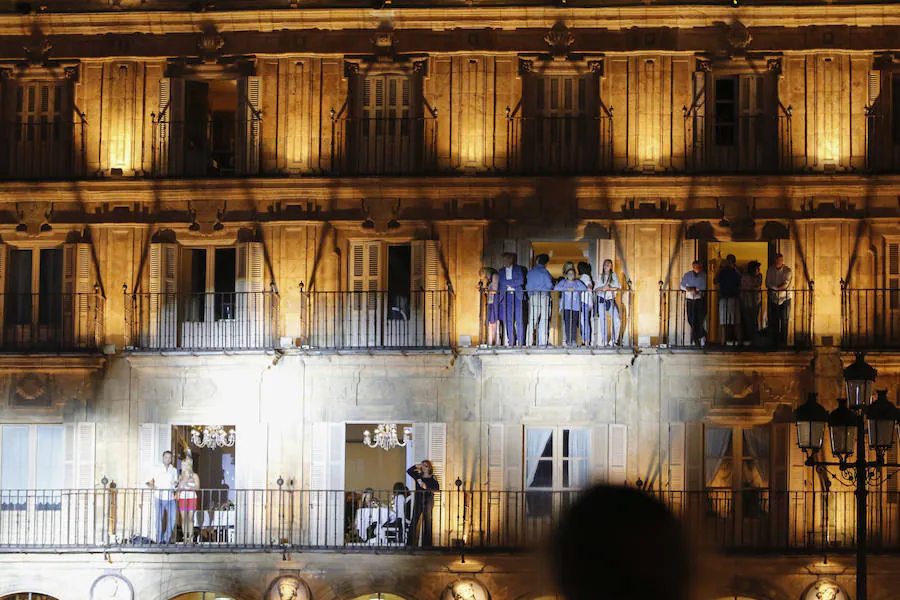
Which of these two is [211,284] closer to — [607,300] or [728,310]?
[607,300]

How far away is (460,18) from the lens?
82.7 feet

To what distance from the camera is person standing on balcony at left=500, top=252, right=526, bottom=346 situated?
80.6 ft

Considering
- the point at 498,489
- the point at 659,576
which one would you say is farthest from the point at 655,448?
the point at 659,576

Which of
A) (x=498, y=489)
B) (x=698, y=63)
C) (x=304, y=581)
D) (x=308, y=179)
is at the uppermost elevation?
(x=698, y=63)

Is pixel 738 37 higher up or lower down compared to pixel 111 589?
higher up

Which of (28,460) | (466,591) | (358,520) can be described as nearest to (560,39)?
(358,520)

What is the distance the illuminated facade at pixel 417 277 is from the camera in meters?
24.5

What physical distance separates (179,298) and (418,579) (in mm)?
6668

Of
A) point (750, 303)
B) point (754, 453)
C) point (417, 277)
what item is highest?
point (417, 277)

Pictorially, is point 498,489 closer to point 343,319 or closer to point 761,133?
point 343,319

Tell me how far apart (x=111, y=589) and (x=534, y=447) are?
788cm

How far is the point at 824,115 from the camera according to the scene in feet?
82.3

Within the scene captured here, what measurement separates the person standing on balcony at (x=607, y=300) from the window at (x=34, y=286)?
9.85 meters

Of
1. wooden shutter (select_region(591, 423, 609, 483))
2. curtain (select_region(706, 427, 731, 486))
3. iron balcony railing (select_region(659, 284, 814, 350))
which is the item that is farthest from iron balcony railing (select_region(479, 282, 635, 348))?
curtain (select_region(706, 427, 731, 486))
